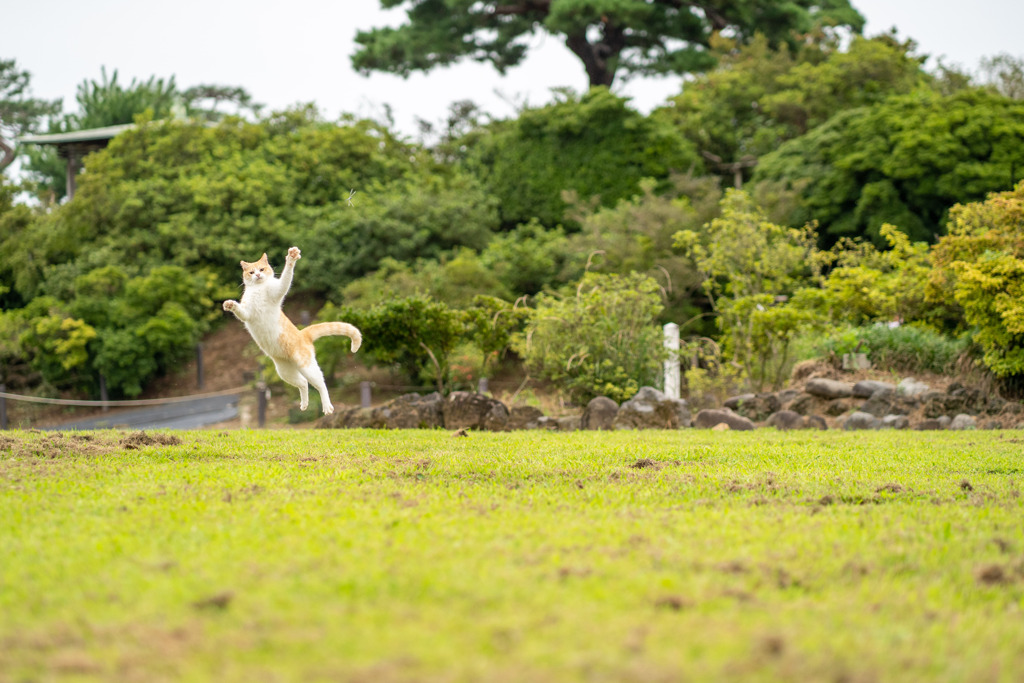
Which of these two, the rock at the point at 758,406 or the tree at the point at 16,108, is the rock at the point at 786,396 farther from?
the tree at the point at 16,108

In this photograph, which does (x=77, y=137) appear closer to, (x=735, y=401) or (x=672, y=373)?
(x=672, y=373)

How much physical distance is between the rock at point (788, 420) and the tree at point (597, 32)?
16.5m

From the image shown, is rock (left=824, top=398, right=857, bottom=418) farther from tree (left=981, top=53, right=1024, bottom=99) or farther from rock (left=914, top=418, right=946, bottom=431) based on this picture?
tree (left=981, top=53, right=1024, bottom=99)

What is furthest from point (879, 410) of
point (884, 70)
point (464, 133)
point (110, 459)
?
point (464, 133)

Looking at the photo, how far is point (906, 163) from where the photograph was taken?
61.4 ft

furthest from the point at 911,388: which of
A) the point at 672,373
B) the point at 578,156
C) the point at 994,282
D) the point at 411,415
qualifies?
the point at 578,156

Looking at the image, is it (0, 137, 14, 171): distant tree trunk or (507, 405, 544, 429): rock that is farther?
(0, 137, 14, 171): distant tree trunk

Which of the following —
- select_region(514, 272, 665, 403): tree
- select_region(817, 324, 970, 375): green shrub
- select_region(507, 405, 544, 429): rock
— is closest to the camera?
select_region(507, 405, 544, 429): rock

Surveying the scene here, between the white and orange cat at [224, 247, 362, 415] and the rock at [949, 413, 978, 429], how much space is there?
7563mm

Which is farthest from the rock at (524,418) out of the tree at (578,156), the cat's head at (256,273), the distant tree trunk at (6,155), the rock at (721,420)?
the distant tree trunk at (6,155)

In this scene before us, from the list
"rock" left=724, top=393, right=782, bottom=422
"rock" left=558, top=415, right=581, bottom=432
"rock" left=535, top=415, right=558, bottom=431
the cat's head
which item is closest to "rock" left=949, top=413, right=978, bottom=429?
"rock" left=724, top=393, right=782, bottom=422

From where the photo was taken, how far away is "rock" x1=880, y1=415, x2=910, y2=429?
10769 millimetres

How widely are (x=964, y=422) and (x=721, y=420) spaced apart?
2.83 m

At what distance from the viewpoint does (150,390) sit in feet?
72.5
